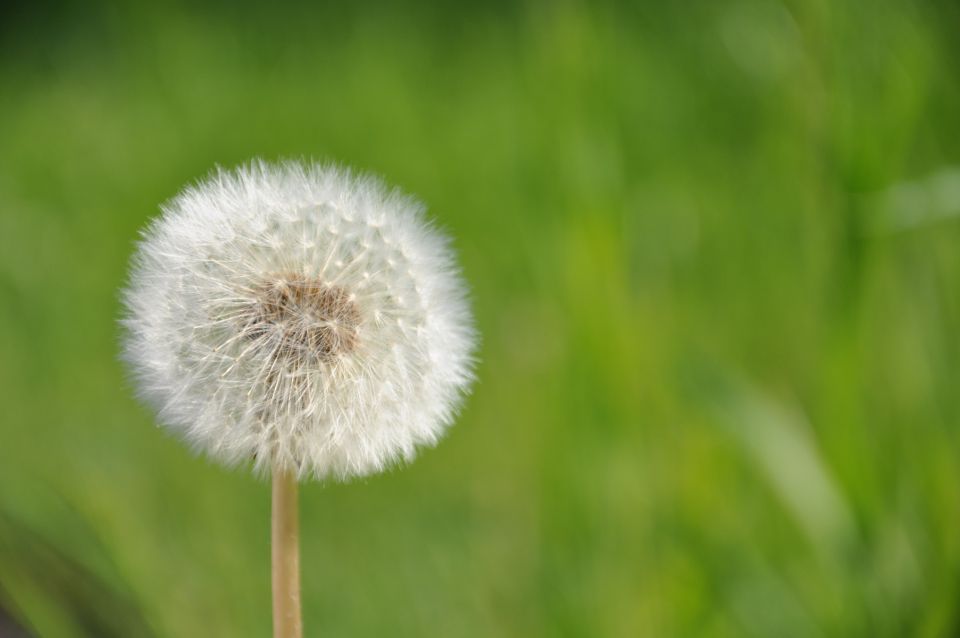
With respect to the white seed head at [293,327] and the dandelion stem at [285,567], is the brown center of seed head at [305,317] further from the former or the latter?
the dandelion stem at [285,567]

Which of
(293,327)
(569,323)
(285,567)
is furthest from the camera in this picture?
(569,323)

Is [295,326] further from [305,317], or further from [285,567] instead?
[285,567]

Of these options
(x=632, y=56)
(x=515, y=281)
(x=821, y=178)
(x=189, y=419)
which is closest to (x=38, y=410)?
(x=515, y=281)

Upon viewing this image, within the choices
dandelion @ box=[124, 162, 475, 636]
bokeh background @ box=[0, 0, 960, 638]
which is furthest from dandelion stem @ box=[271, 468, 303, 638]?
bokeh background @ box=[0, 0, 960, 638]

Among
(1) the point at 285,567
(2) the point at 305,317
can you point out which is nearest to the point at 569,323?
(2) the point at 305,317

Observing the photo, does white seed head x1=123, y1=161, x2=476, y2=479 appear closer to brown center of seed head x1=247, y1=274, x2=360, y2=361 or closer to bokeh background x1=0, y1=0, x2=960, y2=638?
brown center of seed head x1=247, y1=274, x2=360, y2=361

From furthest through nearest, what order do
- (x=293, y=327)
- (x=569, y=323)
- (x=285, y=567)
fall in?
1. (x=569, y=323)
2. (x=293, y=327)
3. (x=285, y=567)

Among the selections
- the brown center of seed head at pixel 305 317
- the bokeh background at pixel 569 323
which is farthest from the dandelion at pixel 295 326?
the bokeh background at pixel 569 323

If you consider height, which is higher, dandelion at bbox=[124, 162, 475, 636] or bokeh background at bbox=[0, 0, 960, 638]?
bokeh background at bbox=[0, 0, 960, 638]
